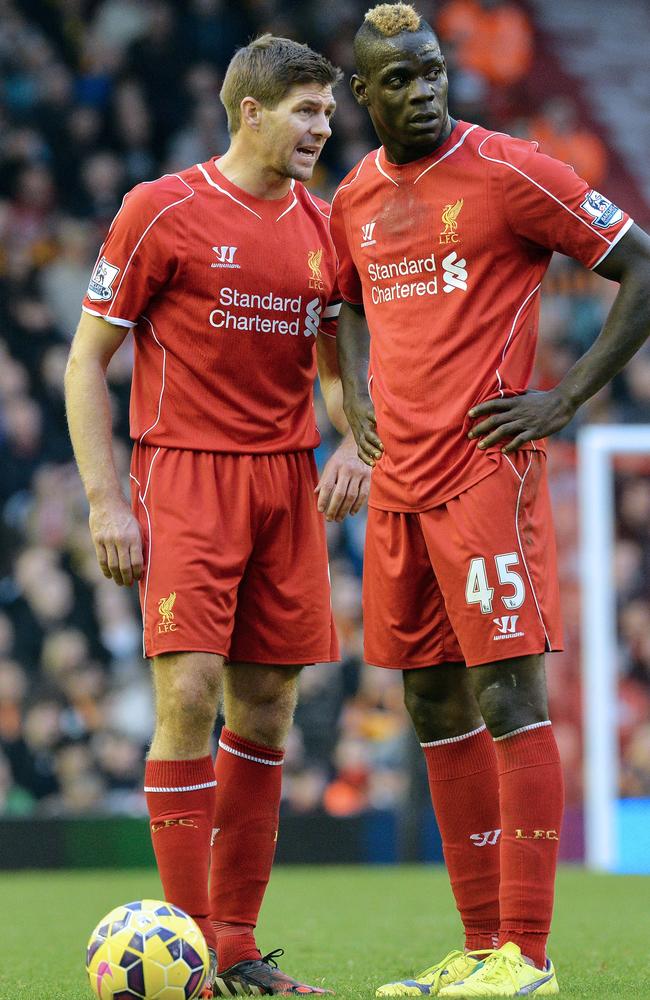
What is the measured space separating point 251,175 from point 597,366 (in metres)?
1.07

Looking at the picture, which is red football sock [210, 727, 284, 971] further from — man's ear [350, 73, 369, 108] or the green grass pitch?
man's ear [350, 73, 369, 108]

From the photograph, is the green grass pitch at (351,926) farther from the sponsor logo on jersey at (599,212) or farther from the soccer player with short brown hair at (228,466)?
the sponsor logo on jersey at (599,212)

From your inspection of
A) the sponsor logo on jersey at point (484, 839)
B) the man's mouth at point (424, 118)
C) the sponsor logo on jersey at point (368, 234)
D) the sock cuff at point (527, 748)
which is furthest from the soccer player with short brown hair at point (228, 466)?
the sock cuff at point (527, 748)

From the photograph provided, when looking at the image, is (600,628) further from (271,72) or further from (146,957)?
(146,957)

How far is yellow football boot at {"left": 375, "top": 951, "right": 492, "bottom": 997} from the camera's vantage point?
3699 millimetres

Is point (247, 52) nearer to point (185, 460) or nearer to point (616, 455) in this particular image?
point (185, 460)

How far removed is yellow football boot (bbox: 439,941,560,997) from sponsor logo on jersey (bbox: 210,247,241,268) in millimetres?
1796

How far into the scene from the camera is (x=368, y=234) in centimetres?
399

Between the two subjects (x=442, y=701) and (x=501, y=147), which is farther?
(x=442, y=701)

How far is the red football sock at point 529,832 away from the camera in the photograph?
361 centimetres

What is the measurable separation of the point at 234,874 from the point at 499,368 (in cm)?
147

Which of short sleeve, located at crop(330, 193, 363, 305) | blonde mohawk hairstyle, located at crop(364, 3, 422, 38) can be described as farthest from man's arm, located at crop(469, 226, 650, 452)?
blonde mohawk hairstyle, located at crop(364, 3, 422, 38)

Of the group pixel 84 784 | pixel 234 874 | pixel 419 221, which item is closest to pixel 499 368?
pixel 419 221

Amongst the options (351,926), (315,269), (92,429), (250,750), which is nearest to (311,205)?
(315,269)
